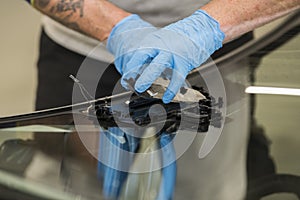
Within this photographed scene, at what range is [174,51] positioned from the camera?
2.90 feet

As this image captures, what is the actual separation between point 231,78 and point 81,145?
0.46 metres

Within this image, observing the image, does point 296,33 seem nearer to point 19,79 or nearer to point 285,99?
point 285,99

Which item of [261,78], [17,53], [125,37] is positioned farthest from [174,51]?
[17,53]

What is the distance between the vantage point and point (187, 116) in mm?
840

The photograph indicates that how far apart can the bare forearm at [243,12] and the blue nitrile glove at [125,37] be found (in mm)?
135

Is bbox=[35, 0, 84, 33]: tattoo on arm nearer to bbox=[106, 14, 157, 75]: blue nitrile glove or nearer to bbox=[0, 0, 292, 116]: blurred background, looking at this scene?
bbox=[106, 14, 157, 75]: blue nitrile glove

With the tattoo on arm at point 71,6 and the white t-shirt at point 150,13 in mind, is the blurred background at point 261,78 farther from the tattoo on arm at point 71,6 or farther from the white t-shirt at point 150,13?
the tattoo on arm at point 71,6

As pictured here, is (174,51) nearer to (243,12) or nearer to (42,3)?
(243,12)

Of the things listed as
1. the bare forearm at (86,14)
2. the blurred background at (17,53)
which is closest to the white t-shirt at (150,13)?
the bare forearm at (86,14)

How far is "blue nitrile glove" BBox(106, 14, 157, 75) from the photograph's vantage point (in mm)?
946

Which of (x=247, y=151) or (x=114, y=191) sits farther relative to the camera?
(x=247, y=151)

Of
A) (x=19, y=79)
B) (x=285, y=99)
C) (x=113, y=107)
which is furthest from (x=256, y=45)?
(x=19, y=79)

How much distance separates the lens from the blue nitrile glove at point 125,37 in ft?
3.10

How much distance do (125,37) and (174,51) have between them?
131mm
